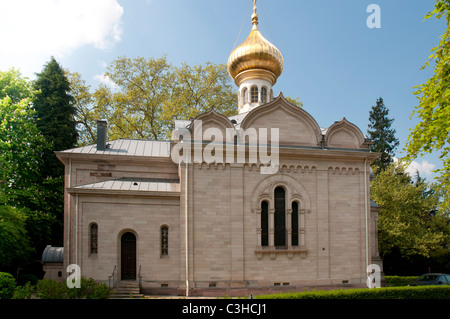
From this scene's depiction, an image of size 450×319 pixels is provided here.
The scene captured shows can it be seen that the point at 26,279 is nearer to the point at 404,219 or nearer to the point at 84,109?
the point at 84,109

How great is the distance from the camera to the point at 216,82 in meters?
31.6

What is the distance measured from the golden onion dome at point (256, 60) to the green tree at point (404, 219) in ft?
42.8

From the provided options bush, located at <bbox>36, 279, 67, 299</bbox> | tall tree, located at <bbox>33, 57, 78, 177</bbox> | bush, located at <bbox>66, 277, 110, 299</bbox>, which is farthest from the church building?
tall tree, located at <bbox>33, 57, 78, 177</bbox>

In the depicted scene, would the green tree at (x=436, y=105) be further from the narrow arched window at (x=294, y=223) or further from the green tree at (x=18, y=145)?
the green tree at (x=18, y=145)

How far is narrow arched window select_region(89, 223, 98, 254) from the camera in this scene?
609 inches

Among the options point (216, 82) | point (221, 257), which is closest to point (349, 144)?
point (221, 257)

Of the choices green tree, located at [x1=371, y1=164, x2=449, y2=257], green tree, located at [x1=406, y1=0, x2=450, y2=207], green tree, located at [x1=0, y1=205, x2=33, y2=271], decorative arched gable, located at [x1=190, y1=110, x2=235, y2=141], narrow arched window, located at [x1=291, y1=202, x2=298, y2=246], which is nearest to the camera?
green tree, located at [x1=406, y1=0, x2=450, y2=207]

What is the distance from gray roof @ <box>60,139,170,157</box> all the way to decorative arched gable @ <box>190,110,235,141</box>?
9.04 feet

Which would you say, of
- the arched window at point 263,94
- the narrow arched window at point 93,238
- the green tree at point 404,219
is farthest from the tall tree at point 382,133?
the narrow arched window at point 93,238

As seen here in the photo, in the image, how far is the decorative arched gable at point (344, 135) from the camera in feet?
58.4

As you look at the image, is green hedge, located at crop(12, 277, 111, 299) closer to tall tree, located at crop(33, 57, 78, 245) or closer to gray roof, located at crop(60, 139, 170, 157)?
gray roof, located at crop(60, 139, 170, 157)

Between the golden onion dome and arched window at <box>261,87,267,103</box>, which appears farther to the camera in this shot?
arched window at <box>261,87,267,103</box>

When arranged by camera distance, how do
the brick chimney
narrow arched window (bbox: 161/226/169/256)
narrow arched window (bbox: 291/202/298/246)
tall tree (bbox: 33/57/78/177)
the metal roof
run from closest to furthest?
1. the metal roof
2. narrow arched window (bbox: 161/226/169/256)
3. narrow arched window (bbox: 291/202/298/246)
4. the brick chimney
5. tall tree (bbox: 33/57/78/177)

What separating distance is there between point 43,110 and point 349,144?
20.3 m
